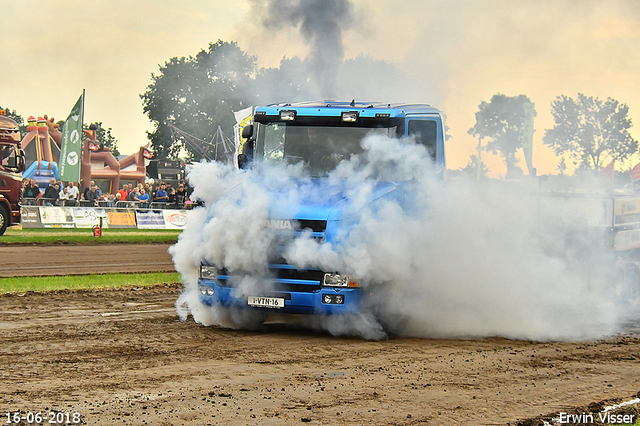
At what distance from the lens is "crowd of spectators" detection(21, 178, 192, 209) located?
29.7 meters

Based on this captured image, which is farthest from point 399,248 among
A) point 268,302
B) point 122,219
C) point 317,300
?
point 122,219

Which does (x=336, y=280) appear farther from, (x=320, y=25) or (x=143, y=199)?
(x=143, y=199)

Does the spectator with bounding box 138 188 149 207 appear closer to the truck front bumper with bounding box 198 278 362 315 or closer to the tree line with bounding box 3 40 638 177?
the tree line with bounding box 3 40 638 177

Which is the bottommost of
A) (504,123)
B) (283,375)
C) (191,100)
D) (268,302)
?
(283,375)

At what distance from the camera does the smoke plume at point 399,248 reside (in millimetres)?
9828

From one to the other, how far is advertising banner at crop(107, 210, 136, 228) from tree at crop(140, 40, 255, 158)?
7.15m

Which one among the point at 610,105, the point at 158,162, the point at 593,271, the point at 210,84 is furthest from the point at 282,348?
the point at 158,162

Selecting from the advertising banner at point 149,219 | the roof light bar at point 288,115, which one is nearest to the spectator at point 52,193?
the advertising banner at point 149,219

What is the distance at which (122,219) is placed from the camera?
32.0m

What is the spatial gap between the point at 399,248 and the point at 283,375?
10.6ft

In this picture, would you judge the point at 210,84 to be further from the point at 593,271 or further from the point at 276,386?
the point at 276,386

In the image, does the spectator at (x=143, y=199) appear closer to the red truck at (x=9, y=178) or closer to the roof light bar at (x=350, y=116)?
the red truck at (x=9, y=178)

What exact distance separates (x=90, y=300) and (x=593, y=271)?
9735mm

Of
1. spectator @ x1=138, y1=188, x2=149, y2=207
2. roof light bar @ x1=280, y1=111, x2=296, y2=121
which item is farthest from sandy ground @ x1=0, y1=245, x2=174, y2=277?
roof light bar @ x1=280, y1=111, x2=296, y2=121
